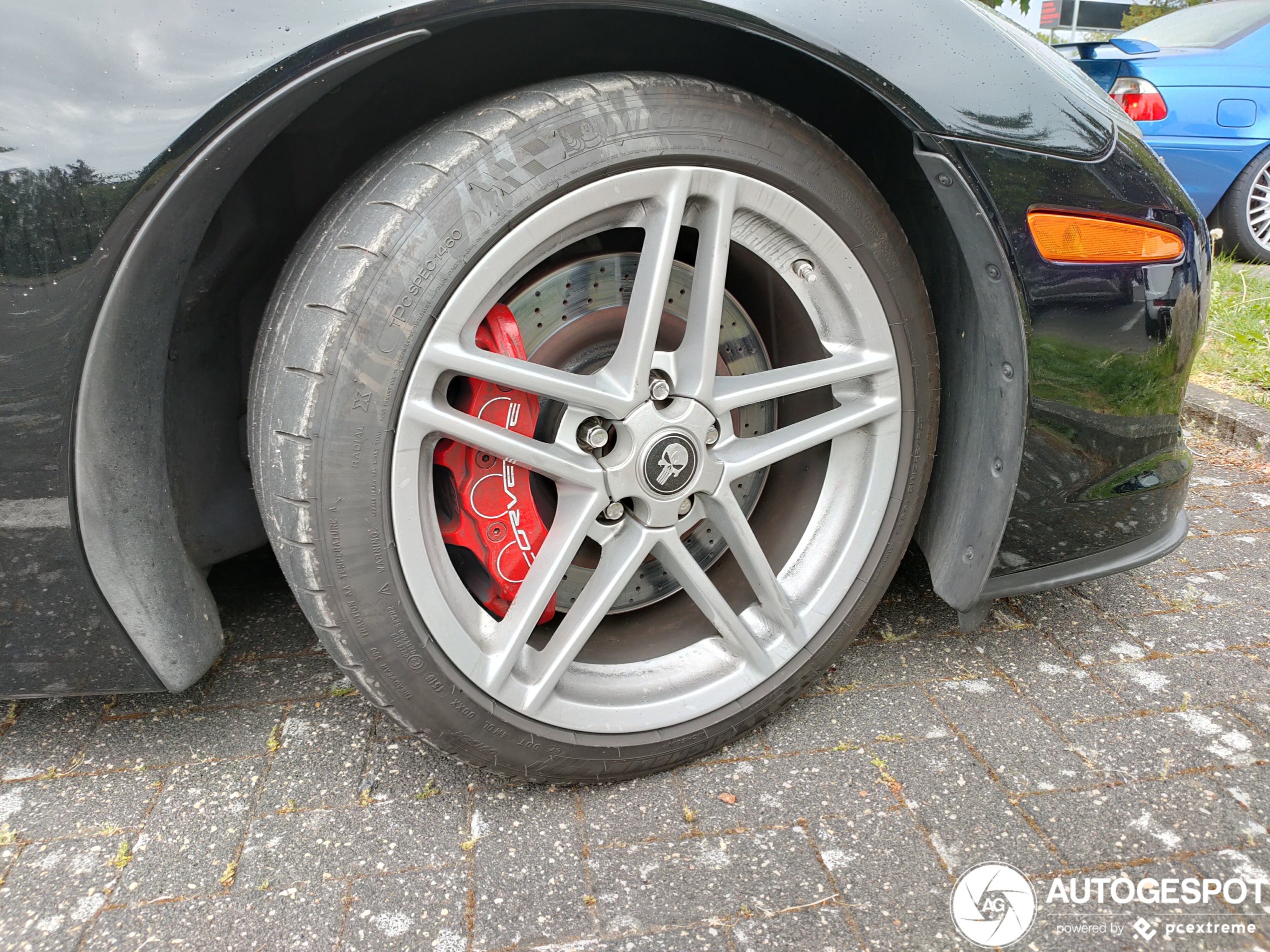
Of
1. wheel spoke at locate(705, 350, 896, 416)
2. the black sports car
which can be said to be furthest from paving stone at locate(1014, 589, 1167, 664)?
wheel spoke at locate(705, 350, 896, 416)

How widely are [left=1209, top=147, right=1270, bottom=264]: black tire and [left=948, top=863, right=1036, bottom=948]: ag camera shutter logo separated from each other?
5.26m

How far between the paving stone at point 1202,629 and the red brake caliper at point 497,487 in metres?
1.43

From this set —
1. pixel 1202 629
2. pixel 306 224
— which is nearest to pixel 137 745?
pixel 306 224

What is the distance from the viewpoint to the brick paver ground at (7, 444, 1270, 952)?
1.44 meters

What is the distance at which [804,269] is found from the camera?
1.68 meters

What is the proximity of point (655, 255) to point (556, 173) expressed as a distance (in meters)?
0.21

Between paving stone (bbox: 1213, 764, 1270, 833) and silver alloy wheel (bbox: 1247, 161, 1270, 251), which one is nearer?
paving stone (bbox: 1213, 764, 1270, 833)

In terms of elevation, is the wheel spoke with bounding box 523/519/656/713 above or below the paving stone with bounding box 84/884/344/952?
above

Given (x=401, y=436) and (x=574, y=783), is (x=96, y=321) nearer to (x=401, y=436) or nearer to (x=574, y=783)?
(x=401, y=436)

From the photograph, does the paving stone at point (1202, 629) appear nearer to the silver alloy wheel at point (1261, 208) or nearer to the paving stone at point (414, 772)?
the paving stone at point (414, 772)

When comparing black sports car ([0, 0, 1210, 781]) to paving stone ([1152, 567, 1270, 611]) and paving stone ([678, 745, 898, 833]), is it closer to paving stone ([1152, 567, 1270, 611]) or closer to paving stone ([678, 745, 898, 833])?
paving stone ([678, 745, 898, 833])

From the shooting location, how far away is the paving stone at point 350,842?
1533 millimetres

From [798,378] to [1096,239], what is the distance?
580mm

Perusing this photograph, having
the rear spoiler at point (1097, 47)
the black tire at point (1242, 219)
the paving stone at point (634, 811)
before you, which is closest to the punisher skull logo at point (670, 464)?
the paving stone at point (634, 811)
